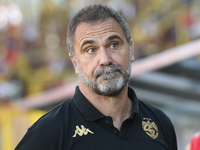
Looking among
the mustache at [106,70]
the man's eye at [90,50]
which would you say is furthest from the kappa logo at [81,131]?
the man's eye at [90,50]

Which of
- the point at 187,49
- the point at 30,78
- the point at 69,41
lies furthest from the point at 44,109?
the point at 69,41

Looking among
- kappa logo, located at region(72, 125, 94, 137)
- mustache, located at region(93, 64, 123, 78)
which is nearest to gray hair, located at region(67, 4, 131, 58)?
mustache, located at region(93, 64, 123, 78)

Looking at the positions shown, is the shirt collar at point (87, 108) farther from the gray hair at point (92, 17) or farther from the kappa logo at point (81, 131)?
the gray hair at point (92, 17)

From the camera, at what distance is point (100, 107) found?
1816 mm

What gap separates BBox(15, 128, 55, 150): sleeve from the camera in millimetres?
1523

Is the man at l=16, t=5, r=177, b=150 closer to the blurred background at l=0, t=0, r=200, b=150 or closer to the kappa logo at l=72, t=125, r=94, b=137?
the kappa logo at l=72, t=125, r=94, b=137

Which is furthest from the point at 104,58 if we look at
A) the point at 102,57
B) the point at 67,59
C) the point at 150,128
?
the point at 67,59

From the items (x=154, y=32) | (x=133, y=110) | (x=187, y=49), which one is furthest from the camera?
(x=154, y=32)

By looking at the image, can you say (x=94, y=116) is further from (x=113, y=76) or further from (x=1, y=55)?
(x=1, y=55)

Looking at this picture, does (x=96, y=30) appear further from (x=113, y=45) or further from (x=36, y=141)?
(x=36, y=141)

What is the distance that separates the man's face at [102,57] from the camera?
175 centimetres

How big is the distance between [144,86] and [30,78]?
5.90m

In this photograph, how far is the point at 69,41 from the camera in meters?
1.94

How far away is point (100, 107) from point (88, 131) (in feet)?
0.73
